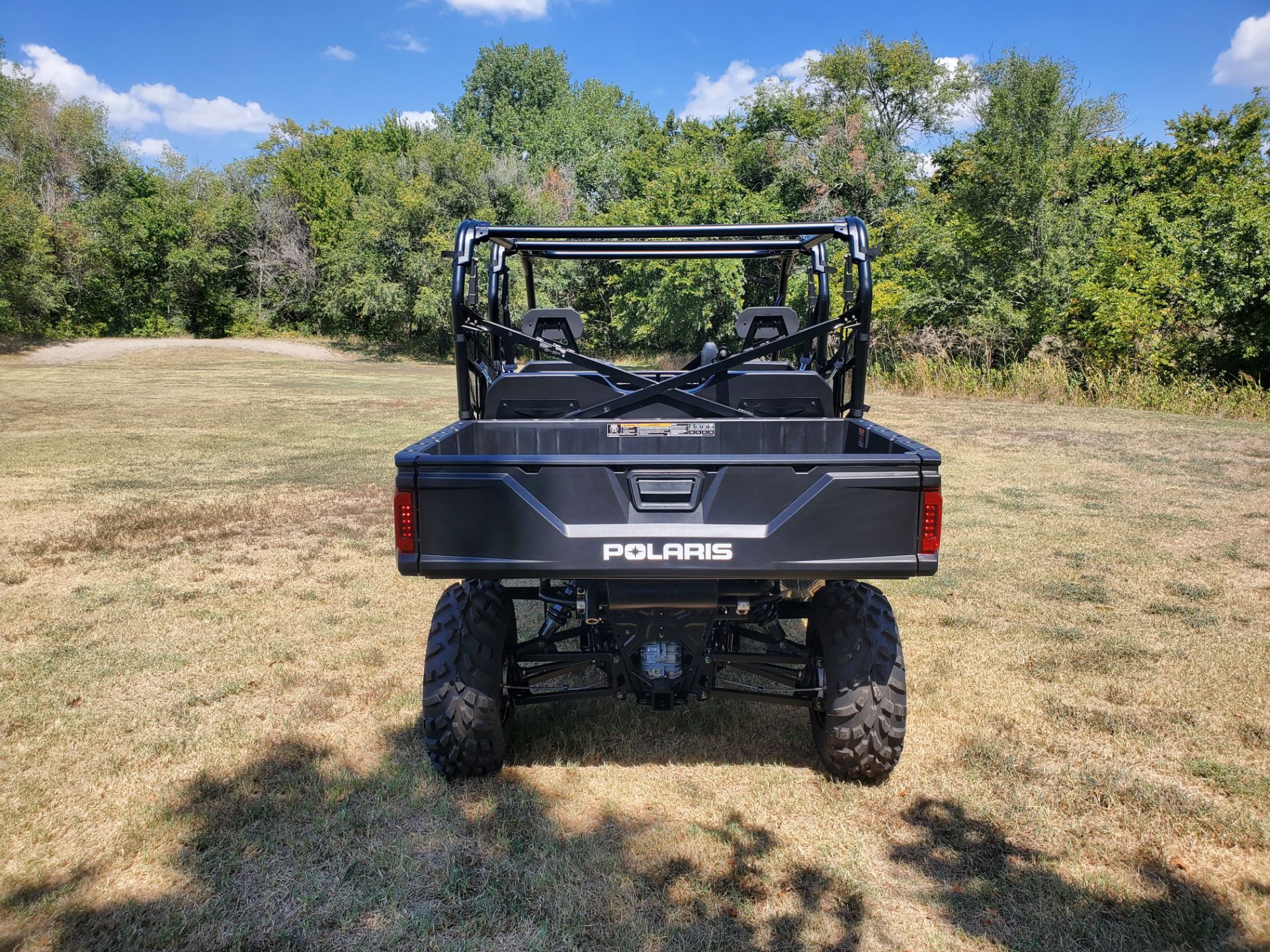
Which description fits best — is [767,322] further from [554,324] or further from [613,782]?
[613,782]

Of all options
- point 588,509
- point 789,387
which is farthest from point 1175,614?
point 588,509

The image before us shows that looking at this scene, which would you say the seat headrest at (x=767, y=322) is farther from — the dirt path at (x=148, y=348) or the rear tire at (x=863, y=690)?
the dirt path at (x=148, y=348)

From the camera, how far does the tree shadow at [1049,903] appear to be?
237 cm

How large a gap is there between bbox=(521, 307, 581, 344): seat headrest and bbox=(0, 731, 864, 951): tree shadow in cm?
235

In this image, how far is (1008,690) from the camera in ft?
13.1

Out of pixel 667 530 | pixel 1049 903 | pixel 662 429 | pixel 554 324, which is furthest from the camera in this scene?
pixel 554 324

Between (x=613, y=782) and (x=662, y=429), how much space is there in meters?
1.43

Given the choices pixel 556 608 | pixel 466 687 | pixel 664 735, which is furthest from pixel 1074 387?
pixel 466 687

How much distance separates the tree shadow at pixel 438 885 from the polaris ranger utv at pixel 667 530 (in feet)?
1.10

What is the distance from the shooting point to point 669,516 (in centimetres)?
271

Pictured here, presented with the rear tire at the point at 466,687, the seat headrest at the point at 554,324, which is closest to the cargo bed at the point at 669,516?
the rear tire at the point at 466,687

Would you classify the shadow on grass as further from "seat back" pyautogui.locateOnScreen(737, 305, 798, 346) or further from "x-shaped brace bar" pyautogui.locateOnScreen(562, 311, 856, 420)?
"seat back" pyautogui.locateOnScreen(737, 305, 798, 346)

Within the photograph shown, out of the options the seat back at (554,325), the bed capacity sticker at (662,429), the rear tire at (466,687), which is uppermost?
the seat back at (554,325)

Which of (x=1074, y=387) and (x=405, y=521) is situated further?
(x=1074, y=387)
